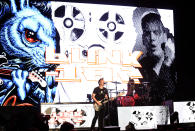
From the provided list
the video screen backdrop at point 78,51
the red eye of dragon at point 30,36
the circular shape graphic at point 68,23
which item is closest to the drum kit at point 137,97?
the video screen backdrop at point 78,51

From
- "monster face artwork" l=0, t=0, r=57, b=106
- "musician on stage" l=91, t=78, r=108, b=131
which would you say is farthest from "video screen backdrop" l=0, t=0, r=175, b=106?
"musician on stage" l=91, t=78, r=108, b=131

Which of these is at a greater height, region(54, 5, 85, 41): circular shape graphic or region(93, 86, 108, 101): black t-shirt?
region(54, 5, 85, 41): circular shape graphic

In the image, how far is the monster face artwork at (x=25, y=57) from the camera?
7.85m

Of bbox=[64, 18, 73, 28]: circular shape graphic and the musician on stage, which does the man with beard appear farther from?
bbox=[64, 18, 73, 28]: circular shape graphic

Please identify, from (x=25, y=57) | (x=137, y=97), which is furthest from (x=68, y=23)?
(x=137, y=97)

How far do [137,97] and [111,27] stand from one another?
2253 mm

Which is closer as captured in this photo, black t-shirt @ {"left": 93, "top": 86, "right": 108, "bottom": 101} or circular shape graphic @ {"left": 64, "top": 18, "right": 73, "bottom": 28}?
black t-shirt @ {"left": 93, "top": 86, "right": 108, "bottom": 101}

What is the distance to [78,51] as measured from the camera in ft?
27.9

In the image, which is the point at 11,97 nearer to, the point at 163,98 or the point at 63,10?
the point at 63,10

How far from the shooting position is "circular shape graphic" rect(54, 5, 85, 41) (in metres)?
8.47

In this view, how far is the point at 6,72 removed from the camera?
786 cm

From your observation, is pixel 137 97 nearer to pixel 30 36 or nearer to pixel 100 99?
pixel 100 99

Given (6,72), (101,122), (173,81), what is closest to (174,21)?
(173,81)

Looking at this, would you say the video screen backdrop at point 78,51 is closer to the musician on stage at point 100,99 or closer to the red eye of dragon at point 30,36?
the red eye of dragon at point 30,36
